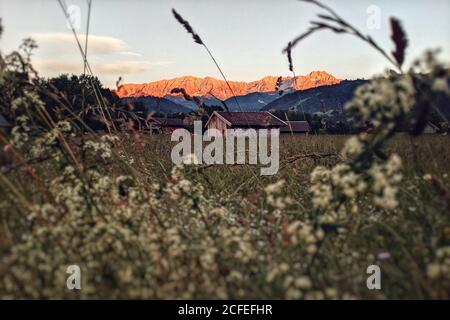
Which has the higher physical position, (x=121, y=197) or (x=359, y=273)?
(x=121, y=197)

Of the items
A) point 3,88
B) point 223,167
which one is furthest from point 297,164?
point 3,88

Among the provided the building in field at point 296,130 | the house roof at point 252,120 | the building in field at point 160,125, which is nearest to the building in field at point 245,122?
the house roof at point 252,120

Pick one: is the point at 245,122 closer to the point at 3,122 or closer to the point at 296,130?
the point at 296,130

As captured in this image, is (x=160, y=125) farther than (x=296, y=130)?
No

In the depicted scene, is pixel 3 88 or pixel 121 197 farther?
pixel 3 88

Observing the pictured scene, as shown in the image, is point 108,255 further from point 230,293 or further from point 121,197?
point 121,197

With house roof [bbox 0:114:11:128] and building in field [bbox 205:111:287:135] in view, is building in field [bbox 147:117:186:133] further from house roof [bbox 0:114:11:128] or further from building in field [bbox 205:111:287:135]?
house roof [bbox 0:114:11:128]

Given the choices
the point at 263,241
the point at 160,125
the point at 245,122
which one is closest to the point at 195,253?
the point at 263,241

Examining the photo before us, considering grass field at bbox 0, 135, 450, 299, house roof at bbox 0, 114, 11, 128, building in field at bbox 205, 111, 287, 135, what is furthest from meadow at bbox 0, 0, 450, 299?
building in field at bbox 205, 111, 287, 135

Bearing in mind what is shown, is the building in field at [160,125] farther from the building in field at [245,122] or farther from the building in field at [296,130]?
the building in field at [296,130]

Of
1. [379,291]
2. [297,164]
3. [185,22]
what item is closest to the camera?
[379,291]

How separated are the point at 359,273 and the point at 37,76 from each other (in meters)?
3.72

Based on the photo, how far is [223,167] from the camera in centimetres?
829
